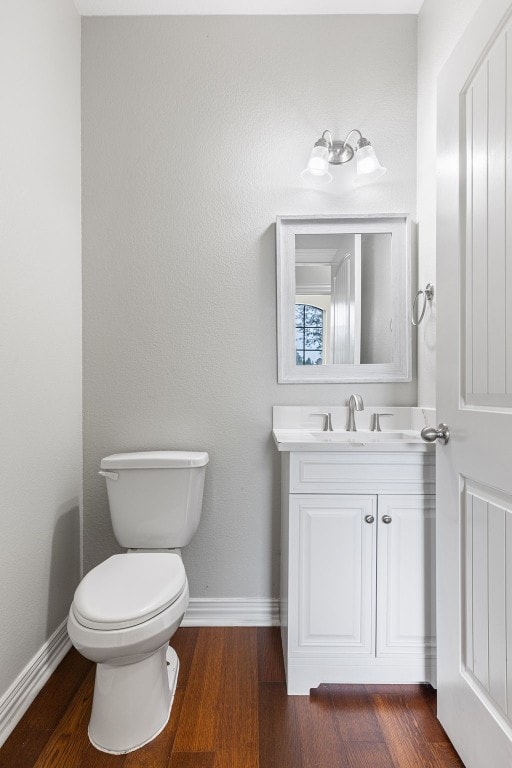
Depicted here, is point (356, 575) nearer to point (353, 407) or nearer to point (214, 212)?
point (353, 407)

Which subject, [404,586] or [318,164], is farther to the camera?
[318,164]

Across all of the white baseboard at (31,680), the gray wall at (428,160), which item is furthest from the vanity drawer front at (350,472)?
the white baseboard at (31,680)

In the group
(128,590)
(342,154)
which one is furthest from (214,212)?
(128,590)

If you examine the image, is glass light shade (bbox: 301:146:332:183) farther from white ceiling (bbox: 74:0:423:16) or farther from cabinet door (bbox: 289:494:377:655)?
cabinet door (bbox: 289:494:377:655)

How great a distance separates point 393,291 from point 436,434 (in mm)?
895

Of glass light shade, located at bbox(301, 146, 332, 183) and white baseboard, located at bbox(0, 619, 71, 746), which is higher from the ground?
glass light shade, located at bbox(301, 146, 332, 183)

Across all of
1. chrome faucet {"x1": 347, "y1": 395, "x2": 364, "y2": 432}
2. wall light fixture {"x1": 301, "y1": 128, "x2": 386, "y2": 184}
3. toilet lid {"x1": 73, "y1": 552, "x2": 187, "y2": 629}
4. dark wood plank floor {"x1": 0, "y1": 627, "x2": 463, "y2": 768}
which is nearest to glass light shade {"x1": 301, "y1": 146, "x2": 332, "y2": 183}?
wall light fixture {"x1": 301, "y1": 128, "x2": 386, "y2": 184}

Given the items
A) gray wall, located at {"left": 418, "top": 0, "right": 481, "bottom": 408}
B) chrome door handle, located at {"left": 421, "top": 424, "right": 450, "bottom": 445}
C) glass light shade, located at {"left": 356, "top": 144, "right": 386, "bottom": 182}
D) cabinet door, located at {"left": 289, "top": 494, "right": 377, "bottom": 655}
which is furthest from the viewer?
glass light shade, located at {"left": 356, "top": 144, "right": 386, "bottom": 182}

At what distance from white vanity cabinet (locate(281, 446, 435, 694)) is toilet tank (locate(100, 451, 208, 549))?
0.46 metres

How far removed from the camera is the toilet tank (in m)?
1.81

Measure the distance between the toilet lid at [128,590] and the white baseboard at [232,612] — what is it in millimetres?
583

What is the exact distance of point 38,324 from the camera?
5.40ft

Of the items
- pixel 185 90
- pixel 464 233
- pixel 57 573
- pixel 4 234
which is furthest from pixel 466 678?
pixel 185 90

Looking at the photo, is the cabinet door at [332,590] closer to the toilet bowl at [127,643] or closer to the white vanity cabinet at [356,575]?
the white vanity cabinet at [356,575]
